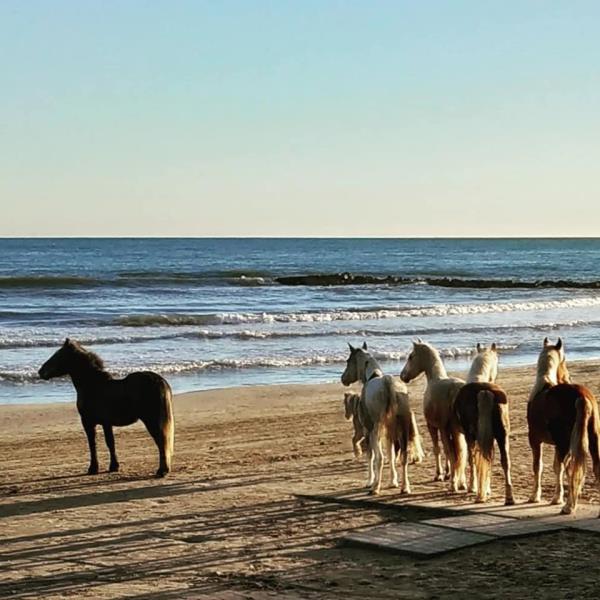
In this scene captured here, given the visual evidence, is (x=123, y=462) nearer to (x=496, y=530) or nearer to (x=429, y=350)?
(x=429, y=350)

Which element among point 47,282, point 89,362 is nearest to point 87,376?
point 89,362

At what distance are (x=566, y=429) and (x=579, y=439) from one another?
8.9 inches

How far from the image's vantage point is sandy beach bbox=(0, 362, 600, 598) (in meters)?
7.18

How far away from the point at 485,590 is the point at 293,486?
13.3 ft

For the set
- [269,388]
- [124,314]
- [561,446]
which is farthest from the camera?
[124,314]

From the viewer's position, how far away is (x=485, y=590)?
6.89 metres

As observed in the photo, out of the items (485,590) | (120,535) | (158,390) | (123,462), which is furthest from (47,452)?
(485,590)

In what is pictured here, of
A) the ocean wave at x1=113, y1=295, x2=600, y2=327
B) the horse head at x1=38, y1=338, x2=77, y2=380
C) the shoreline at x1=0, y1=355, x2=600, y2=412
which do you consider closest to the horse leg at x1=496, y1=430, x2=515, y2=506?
the horse head at x1=38, y1=338, x2=77, y2=380

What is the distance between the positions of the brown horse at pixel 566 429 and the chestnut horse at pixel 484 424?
0.25m

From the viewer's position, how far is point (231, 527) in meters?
9.04

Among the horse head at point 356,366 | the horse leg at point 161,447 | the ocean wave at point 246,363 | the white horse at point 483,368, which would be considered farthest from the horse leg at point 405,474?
the ocean wave at point 246,363

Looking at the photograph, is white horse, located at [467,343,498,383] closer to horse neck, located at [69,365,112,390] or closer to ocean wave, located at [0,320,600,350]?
horse neck, located at [69,365,112,390]

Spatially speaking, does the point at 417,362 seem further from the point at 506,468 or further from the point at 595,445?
the point at 595,445

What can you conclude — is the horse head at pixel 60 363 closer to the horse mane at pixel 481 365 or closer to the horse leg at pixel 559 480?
the horse mane at pixel 481 365
